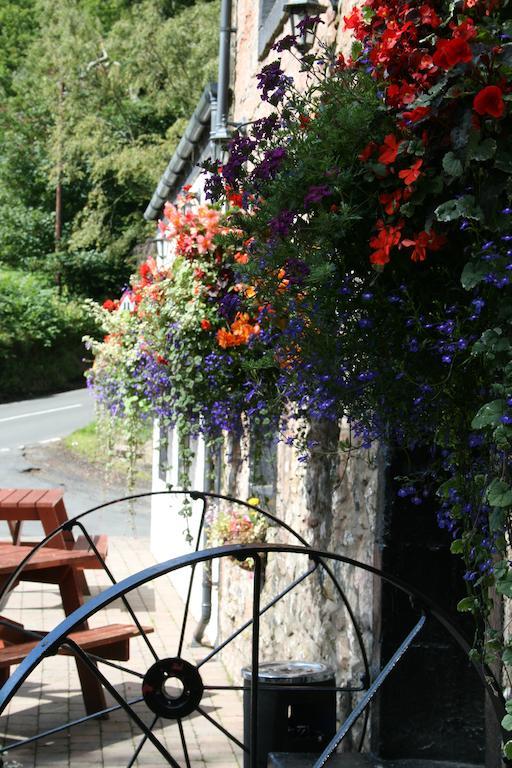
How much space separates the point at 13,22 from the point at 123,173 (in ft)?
54.0

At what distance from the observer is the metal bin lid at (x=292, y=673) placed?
178 inches

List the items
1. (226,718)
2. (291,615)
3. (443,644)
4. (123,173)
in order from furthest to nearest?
1. (123,173)
2. (226,718)
3. (291,615)
4. (443,644)

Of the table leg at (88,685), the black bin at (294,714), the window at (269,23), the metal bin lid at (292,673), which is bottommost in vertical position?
the table leg at (88,685)

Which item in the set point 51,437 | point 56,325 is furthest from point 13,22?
point 51,437

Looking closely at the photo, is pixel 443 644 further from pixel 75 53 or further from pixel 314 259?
pixel 75 53

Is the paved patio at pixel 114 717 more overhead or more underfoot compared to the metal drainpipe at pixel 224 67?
more underfoot

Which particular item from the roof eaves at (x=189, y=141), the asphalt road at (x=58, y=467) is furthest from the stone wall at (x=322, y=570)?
the asphalt road at (x=58, y=467)

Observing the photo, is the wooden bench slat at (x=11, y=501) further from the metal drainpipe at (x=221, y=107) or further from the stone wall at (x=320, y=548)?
the stone wall at (x=320, y=548)

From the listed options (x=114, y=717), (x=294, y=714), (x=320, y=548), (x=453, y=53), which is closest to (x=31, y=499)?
(x=114, y=717)

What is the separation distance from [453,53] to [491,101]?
0.14 metres

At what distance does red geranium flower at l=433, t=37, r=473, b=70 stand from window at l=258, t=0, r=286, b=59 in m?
3.96

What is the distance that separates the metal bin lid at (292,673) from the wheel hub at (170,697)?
185 cm

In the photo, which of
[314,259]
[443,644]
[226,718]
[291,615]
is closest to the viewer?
[314,259]

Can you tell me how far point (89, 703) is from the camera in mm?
6445
